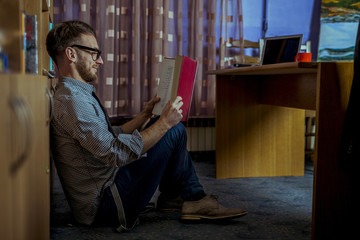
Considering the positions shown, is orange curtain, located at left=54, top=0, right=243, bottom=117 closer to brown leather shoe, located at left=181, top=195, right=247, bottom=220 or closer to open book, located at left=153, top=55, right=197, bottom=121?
open book, located at left=153, top=55, right=197, bottom=121

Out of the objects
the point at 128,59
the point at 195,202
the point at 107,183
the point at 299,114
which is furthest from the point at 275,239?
the point at 128,59

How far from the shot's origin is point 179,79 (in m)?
1.46

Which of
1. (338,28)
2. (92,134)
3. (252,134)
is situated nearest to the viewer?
(92,134)

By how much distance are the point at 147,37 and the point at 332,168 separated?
6.21 ft

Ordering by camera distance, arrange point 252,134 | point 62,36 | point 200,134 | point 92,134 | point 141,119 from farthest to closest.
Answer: point 200,134 → point 252,134 → point 141,119 → point 62,36 → point 92,134

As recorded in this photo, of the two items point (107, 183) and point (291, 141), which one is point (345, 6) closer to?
point (291, 141)

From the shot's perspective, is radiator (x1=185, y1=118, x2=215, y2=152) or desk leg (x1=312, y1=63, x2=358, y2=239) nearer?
desk leg (x1=312, y1=63, x2=358, y2=239)

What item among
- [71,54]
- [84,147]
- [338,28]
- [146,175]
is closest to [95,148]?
[84,147]

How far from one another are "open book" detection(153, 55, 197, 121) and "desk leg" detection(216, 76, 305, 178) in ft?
2.94

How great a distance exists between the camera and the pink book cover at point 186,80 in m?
1.45

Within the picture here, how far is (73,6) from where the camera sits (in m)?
2.77

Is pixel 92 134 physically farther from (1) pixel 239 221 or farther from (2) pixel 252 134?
(2) pixel 252 134

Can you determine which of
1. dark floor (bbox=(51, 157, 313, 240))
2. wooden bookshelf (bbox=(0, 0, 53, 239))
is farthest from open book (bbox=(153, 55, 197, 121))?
wooden bookshelf (bbox=(0, 0, 53, 239))

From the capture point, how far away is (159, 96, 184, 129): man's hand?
1461mm
